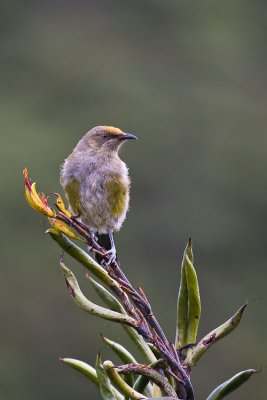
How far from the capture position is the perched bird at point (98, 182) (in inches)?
161

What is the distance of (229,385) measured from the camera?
6.48 ft

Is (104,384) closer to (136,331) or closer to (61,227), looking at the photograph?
(136,331)

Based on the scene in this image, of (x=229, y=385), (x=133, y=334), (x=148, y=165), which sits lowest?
(x=229, y=385)

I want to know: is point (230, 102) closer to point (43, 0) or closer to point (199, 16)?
point (199, 16)

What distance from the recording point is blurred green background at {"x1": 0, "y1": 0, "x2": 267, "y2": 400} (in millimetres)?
26094

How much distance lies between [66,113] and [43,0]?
10.9m

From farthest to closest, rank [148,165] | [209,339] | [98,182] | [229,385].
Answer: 1. [148,165]
2. [98,182]
3. [209,339]
4. [229,385]

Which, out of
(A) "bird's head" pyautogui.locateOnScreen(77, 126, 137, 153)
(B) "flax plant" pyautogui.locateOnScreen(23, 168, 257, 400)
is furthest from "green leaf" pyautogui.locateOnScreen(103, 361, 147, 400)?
(A) "bird's head" pyautogui.locateOnScreen(77, 126, 137, 153)

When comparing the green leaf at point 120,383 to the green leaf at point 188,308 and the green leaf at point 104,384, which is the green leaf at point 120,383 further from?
the green leaf at point 188,308

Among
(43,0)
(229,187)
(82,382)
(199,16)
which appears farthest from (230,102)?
(82,382)

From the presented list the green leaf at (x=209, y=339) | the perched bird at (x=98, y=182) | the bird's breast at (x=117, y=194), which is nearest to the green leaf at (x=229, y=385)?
the green leaf at (x=209, y=339)

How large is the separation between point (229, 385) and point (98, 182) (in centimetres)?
235

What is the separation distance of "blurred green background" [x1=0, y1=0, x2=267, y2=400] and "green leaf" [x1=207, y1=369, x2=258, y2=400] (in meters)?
18.1

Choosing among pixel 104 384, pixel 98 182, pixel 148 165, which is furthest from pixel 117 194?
pixel 148 165
